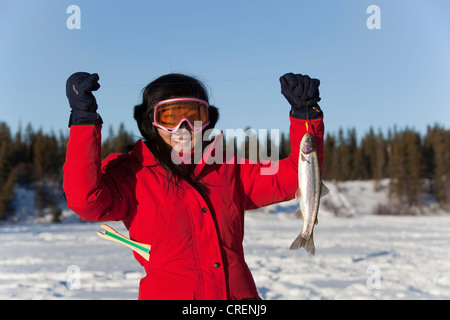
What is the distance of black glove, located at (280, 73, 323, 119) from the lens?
2.28 m

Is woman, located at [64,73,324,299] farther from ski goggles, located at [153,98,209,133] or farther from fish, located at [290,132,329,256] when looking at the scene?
fish, located at [290,132,329,256]

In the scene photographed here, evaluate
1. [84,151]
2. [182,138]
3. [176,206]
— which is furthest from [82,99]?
[176,206]

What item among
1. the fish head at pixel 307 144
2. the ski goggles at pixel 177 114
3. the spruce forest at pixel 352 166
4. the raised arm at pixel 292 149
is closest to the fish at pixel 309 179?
the fish head at pixel 307 144

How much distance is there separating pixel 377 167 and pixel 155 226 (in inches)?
1716

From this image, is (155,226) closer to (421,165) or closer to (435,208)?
(435,208)

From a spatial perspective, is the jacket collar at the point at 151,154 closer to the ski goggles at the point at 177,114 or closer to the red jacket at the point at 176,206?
the red jacket at the point at 176,206

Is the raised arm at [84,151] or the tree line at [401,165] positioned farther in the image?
the tree line at [401,165]

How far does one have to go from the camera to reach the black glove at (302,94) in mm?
2283

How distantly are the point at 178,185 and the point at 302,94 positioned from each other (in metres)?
0.84

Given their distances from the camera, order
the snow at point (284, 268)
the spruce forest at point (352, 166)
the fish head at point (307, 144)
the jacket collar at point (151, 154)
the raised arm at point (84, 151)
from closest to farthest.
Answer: the raised arm at point (84, 151), the fish head at point (307, 144), the jacket collar at point (151, 154), the snow at point (284, 268), the spruce forest at point (352, 166)

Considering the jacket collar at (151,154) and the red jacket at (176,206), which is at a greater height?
the jacket collar at (151,154)

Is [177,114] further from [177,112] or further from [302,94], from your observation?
[302,94]

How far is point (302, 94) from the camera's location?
2287mm
